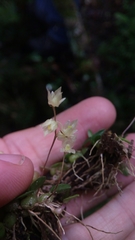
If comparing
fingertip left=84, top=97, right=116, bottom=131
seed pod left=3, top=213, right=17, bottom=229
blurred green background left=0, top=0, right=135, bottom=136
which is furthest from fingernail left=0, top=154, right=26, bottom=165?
blurred green background left=0, top=0, right=135, bottom=136

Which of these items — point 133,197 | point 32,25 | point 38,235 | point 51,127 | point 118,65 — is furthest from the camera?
point 32,25

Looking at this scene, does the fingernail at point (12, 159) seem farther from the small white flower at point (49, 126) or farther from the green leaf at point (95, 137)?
the green leaf at point (95, 137)

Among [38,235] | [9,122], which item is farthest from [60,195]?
[9,122]

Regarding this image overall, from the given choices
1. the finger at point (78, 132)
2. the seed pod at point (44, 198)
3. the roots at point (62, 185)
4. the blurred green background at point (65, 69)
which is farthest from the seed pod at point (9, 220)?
the blurred green background at point (65, 69)

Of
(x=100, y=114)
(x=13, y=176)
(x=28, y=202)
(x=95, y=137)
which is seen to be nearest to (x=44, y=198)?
(x=28, y=202)

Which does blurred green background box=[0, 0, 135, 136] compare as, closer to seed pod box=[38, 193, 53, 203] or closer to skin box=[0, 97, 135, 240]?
skin box=[0, 97, 135, 240]

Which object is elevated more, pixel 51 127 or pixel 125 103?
pixel 51 127

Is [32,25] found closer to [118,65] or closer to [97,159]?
[118,65]
